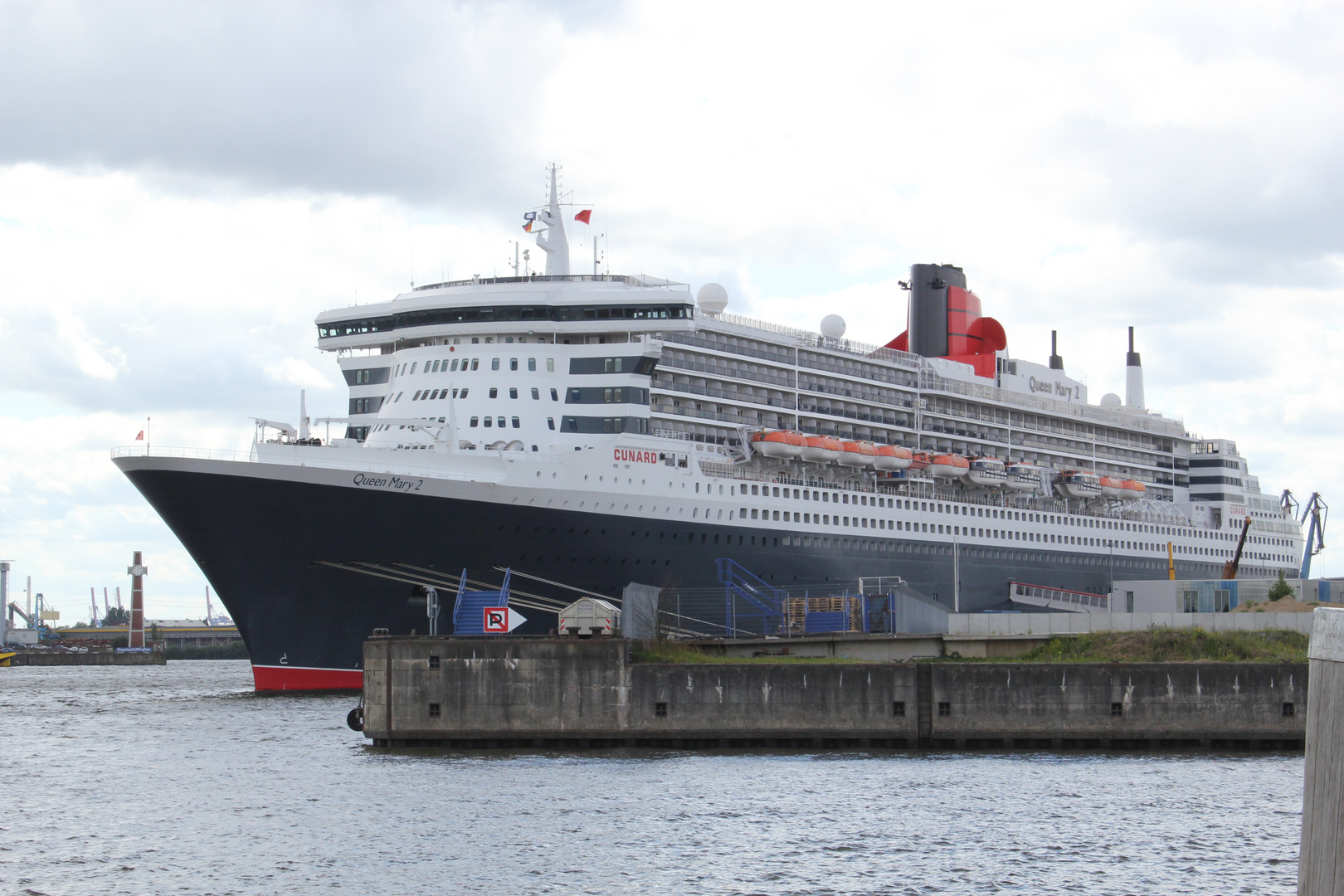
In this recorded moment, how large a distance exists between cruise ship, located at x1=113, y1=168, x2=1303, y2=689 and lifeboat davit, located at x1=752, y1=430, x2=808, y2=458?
97 mm

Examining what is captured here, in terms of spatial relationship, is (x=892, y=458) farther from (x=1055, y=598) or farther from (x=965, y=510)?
(x=1055, y=598)

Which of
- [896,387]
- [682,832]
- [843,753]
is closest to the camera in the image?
[682,832]

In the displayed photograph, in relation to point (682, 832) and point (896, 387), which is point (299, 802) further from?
point (896, 387)

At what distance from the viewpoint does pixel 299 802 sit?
2622 centimetres

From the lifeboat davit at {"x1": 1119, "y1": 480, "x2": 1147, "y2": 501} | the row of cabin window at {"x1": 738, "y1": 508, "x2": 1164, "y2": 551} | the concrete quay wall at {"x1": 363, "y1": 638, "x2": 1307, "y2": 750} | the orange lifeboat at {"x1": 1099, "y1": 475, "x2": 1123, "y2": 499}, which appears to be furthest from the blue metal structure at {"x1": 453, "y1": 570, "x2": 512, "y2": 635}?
the lifeboat davit at {"x1": 1119, "y1": 480, "x2": 1147, "y2": 501}

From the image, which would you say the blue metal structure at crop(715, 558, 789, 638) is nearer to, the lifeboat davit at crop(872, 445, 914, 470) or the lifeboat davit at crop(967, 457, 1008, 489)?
the lifeboat davit at crop(872, 445, 914, 470)

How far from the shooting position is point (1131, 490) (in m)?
73.2

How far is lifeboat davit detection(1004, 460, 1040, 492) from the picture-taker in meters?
65.4

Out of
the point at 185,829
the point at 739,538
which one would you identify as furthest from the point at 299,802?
the point at 739,538

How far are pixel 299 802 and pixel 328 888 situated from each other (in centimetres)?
713

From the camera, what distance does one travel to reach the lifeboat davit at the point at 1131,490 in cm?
7288

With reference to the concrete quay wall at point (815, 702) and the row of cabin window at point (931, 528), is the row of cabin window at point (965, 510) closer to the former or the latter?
the row of cabin window at point (931, 528)

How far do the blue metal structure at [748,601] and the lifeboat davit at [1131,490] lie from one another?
101 ft

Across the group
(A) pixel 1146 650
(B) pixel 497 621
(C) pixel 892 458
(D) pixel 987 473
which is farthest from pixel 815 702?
(D) pixel 987 473
